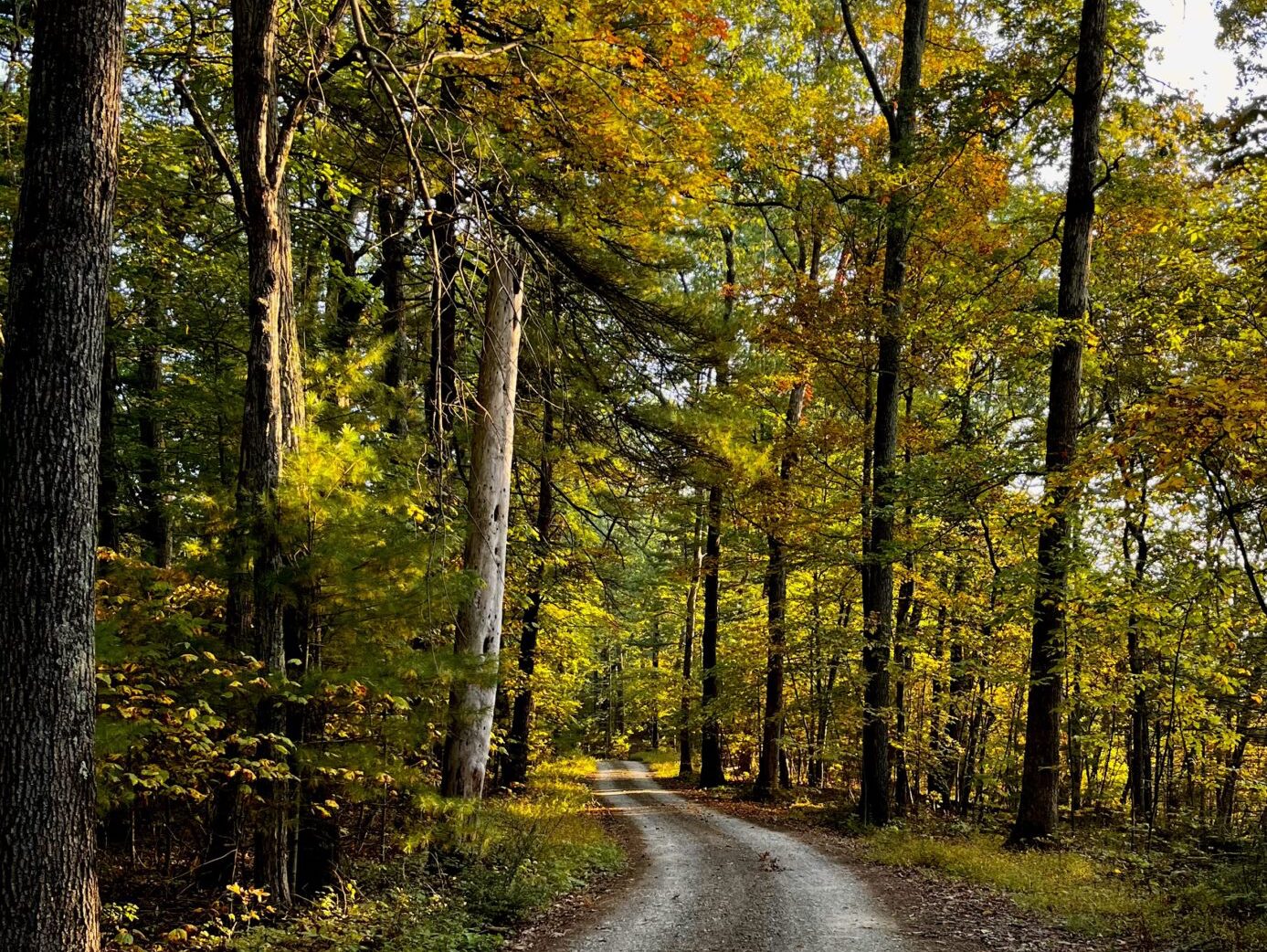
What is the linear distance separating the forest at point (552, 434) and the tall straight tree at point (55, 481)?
18 millimetres

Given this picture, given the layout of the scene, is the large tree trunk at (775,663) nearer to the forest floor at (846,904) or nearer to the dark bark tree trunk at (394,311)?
the forest floor at (846,904)

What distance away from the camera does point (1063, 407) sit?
32.6 ft

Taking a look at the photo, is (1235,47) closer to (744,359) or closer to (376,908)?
(744,359)

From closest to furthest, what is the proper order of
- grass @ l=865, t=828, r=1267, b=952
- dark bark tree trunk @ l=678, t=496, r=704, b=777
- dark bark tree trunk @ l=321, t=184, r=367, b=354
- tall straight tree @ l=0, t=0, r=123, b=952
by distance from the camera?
1. tall straight tree @ l=0, t=0, r=123, b=952
2. grass @ l=865, t=828, r=1267, b=952
3. dark bark tree trunk @ l=321, t=184, r=367, b=354
4. dark bark tree trunk @ l=678, t=496, r=704, b=777

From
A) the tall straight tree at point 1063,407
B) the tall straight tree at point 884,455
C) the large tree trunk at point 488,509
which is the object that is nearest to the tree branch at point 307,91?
the large tree trunk at point 488,509

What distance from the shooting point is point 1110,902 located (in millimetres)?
6562

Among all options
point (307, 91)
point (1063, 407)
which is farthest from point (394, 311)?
point (1063, 407)

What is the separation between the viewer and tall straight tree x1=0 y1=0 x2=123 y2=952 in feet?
11.4

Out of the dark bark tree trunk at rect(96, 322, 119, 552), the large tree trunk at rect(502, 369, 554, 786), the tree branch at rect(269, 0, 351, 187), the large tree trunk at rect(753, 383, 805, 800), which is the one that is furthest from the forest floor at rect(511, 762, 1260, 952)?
the dark bark tree trunk at rect(96, 322, 119, 552)

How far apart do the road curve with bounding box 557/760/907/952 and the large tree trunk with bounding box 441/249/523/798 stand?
2.22 metres

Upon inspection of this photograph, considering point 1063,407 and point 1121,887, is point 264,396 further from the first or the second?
point 1063,407

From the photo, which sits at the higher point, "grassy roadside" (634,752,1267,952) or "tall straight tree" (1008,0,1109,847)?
"tall straight tree" (1008,0,1109,847)

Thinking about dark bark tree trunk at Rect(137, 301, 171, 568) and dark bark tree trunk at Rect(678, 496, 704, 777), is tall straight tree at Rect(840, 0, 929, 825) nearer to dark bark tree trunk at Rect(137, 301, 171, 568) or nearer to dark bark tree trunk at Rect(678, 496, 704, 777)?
dark bark tree trunk at Rect(678, 496, 704, 777)

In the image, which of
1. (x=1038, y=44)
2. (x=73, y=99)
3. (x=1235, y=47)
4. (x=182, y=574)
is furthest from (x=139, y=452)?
(x=1235, y=47)
